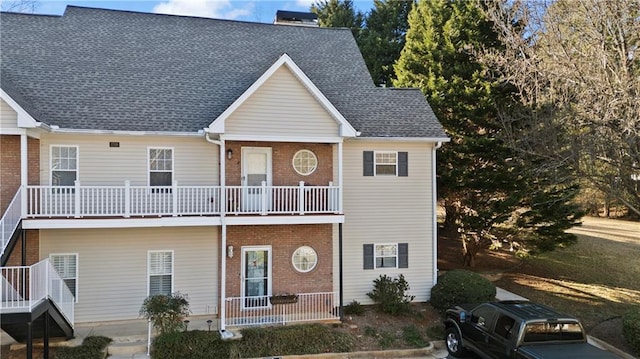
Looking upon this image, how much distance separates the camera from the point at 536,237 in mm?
20172

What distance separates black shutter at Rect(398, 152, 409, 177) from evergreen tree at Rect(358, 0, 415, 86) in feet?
42.9

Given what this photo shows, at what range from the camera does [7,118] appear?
38.4 ft

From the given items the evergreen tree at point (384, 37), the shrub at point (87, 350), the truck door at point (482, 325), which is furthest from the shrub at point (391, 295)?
the evergreen tree at point (384, 37)

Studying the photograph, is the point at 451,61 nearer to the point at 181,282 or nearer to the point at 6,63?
the point at 181,282

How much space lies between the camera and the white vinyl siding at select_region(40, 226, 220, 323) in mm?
13188

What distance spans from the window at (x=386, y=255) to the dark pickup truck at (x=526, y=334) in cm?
479

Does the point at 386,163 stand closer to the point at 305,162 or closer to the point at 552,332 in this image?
the point at 305,162

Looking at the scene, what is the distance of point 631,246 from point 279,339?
92.0ft

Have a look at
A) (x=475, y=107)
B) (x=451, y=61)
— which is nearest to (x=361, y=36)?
(x=451, y=61)

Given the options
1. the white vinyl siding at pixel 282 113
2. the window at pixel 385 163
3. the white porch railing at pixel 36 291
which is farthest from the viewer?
the window at pixel 385 163

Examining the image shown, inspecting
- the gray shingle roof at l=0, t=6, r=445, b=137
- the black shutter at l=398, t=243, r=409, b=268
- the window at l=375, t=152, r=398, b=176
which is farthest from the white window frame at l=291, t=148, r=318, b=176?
the black shutter at l=398, t=243, r=409, b=268

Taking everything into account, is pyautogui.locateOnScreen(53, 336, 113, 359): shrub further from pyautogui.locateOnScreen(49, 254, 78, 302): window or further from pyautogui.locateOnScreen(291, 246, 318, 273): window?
pyautogui.locateOnScreen(291, 246, 318, 273): window

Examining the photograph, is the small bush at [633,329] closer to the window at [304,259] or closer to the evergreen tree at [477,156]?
the evergreen tree at [477,156]

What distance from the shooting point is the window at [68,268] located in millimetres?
13109
